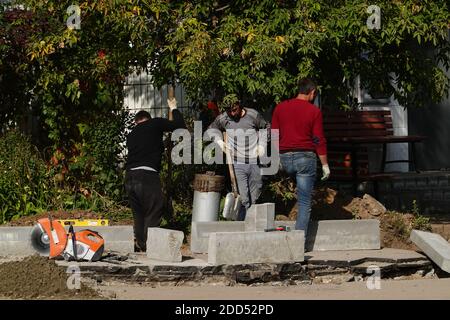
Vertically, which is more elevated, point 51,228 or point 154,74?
point 154,74

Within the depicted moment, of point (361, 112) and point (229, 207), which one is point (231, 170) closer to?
point (229, 207)

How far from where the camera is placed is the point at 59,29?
12641 millimetres

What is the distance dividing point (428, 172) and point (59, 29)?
21.2 feet

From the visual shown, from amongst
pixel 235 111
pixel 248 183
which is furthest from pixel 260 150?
pixel 235 111

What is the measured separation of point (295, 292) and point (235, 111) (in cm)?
265

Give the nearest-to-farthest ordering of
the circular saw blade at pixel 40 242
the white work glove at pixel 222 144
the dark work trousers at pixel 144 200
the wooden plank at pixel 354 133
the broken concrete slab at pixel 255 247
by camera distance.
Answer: the broken concrete slab at pixel 255 247
the circular saw blade at pixel 40 242
the dark work trousers at pixel 144 200
the white work glove at pixel 222 144
the wooden plank at pixel 354 133

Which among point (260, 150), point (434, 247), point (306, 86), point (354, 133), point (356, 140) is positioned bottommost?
point (434, 247)

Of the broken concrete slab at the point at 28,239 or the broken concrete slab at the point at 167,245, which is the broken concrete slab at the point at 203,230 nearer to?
the broken concrete slab at the point at 28,239

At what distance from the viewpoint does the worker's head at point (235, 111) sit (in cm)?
1216

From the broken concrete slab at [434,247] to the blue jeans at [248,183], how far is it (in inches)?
72.9

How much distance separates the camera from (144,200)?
1202cm

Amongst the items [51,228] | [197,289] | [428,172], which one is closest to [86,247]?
[51,228]

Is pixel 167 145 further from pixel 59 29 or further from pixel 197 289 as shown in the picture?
pixel 197 289

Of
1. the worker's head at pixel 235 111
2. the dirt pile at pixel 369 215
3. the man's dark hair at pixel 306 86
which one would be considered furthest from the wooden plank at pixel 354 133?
the man's dark hair at pixel 306 86
